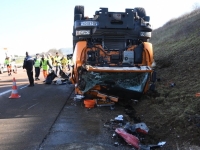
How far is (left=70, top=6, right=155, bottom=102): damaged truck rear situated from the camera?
745cm

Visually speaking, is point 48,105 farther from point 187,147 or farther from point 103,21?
point 187,147

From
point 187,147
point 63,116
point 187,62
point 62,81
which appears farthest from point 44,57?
point 187,147

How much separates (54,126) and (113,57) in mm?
3268

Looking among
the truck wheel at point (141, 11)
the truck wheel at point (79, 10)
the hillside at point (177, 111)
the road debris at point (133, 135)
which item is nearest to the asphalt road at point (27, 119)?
the road debris at point (133, 135)

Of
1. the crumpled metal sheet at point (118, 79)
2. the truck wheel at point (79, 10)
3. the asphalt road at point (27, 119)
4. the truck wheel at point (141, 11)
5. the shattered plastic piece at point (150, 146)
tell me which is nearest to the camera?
the shattered plastic piece at point (150, 146)

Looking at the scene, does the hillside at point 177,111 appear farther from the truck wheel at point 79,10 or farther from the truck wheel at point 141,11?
the truck wheel at point 79,10

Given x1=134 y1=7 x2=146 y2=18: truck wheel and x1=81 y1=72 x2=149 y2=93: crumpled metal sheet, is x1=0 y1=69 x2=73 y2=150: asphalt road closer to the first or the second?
x1=81 y1=72 x2=149 y2=93: crumpled metal sheet

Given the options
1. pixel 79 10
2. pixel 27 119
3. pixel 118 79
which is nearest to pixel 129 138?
pixel 27 119

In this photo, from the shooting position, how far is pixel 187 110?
5.78 m

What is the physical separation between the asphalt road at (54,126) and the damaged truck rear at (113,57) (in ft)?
1.94

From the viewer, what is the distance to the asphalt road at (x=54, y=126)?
4500mm

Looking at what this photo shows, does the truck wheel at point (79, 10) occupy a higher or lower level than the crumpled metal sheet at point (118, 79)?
higher

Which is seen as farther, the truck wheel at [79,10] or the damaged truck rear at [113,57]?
the truck wheel at [79,10]

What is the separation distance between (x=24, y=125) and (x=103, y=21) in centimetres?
394
